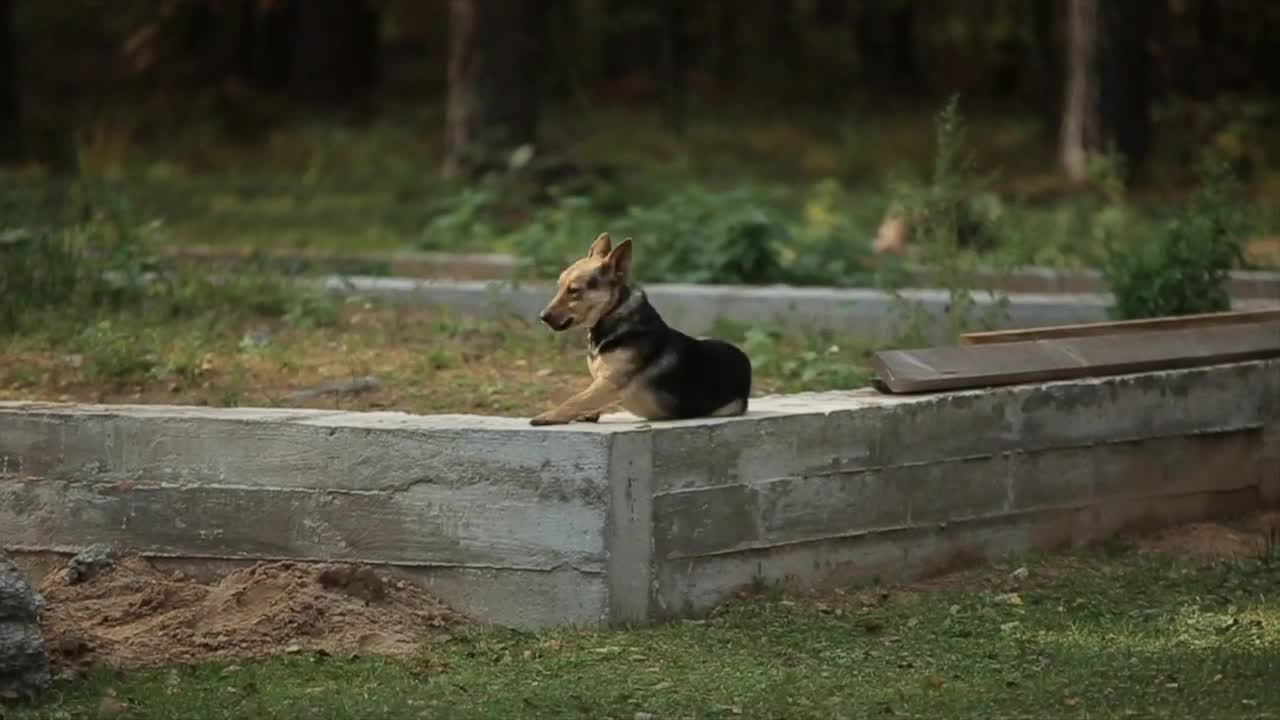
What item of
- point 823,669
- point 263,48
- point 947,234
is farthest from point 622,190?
point 263,48

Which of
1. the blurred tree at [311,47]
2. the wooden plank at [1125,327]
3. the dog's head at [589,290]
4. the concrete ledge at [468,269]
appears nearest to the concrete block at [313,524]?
the dog's head at [589,290]

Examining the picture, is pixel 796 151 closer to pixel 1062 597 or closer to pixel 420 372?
pixel 420 372

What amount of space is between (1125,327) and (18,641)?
18.0 ft

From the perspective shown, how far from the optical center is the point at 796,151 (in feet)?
84.3

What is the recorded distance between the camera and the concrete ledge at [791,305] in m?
12.2

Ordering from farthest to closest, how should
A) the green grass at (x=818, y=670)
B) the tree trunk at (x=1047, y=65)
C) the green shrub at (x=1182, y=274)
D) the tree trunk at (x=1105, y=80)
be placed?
the tree trunk at (x=1047, y=65) < the tree trunk at (x=1105, y=80) < the green shrub at (x=1182, y=274) < the green grass at (x=818, y=670)

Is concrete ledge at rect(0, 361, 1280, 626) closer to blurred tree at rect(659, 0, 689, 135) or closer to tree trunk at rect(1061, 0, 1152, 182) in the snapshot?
tree trunk at rect(1061, 0, 1152, 182)

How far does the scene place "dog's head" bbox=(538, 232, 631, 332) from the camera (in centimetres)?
838

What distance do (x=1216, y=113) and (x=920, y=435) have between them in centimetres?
1851

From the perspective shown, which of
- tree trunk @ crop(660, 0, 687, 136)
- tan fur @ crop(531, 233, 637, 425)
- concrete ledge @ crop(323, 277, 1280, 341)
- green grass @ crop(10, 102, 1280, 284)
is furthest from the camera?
tree trunk @ crop(660, 0, 687, 136)

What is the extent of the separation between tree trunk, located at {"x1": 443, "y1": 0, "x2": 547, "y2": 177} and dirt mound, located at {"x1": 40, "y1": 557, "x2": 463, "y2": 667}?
11893 mm

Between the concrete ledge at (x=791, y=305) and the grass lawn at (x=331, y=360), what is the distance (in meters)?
0.22

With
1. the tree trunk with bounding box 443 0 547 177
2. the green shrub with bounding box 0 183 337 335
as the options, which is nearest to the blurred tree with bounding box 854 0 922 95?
the tree trunk with bounding box 443 0 547 177

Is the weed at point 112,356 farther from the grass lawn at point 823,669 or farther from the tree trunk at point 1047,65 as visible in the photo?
the tree trunk at point 1047,65
